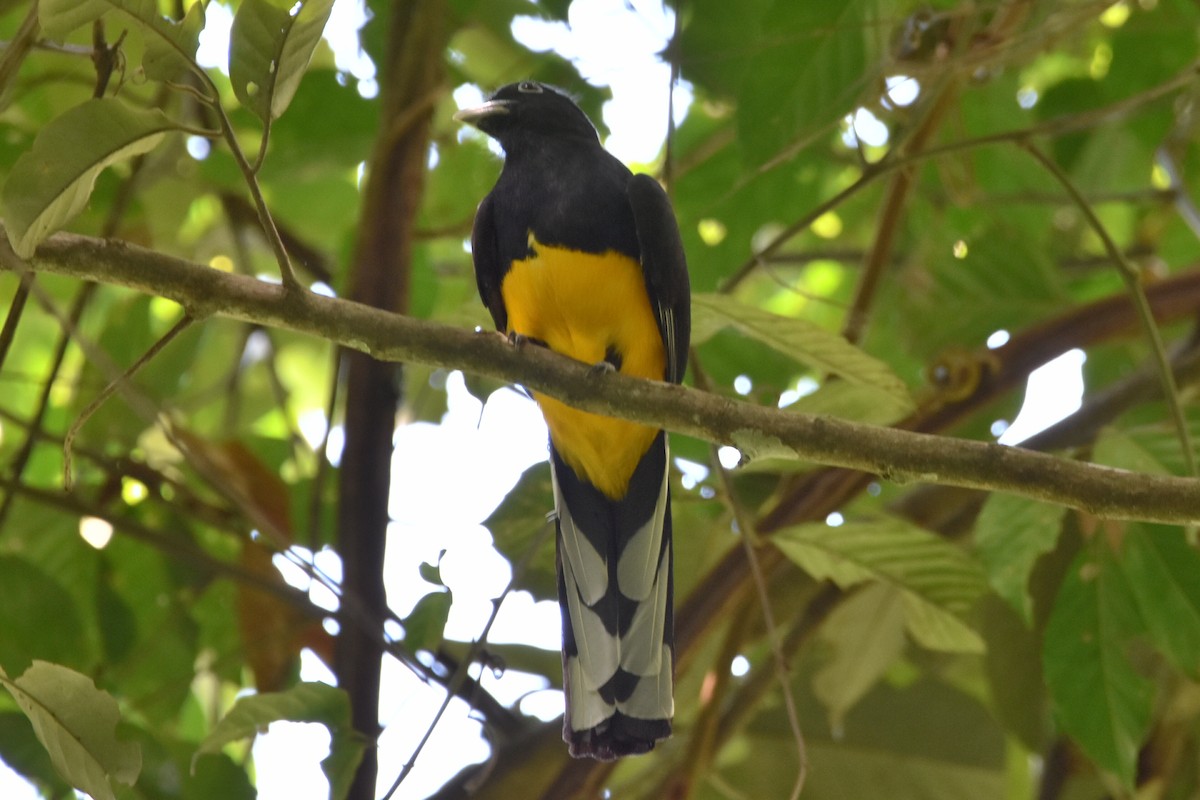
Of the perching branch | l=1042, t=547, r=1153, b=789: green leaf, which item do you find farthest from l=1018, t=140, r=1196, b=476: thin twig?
the perching branch

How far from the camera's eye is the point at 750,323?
2629mm

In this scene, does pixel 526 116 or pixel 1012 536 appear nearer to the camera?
pixel 1012 536

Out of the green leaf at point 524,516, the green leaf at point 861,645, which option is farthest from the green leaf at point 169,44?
the green leaf at point 861,645

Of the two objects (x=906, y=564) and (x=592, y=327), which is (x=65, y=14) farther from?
(x=906, y=564)

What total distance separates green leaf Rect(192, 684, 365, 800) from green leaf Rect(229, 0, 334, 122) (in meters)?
1.17

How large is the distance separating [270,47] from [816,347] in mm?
1263

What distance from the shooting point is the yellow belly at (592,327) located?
3.21 m

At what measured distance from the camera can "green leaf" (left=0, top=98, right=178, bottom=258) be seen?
188cm

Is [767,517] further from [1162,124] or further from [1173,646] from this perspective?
[1162,124]

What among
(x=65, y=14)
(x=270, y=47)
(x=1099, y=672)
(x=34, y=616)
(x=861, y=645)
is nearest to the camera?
(x=65, y=14)

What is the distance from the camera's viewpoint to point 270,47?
195cm

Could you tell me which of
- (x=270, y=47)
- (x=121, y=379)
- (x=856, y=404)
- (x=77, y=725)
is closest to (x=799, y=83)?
(x=856, y=404)

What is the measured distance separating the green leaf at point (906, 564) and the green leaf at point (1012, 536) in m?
0.14

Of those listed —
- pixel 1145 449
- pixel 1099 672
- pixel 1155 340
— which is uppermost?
pixel 1155 340
